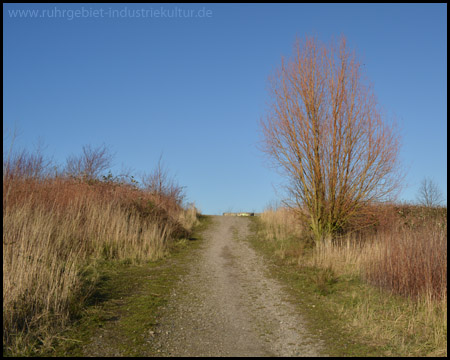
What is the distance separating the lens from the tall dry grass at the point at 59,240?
208 inches

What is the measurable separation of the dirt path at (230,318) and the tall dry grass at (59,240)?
158 cm

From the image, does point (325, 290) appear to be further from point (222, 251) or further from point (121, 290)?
point (222, 251)

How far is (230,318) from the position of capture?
6.29 meters

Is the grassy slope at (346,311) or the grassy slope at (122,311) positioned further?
the grassy slope at (346,311)

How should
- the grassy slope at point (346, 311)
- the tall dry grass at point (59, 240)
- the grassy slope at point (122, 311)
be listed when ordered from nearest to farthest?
1. the grassy slope at point (122, 311)
2. the grassy slope at point (346, 311)
3. the tall dry grass at point (59, 240)

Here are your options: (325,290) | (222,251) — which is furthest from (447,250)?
(222,251)

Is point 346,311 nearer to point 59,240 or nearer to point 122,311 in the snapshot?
point 122,311

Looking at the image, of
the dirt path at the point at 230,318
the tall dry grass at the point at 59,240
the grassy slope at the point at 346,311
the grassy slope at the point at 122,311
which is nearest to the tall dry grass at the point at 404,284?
the grassy slope at the point at 346,311

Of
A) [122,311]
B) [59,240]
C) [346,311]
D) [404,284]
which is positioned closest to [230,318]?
[122,311]

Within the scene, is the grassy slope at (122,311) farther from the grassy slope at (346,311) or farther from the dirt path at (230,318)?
A: the grassy slope at (346,311)

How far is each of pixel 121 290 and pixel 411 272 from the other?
5667mm

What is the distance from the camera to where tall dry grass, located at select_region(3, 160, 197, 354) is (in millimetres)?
5277

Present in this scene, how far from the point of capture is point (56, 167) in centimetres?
1465

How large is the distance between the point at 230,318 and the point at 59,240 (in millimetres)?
4978
